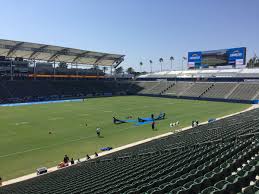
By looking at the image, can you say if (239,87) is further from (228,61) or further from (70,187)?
(70,187)

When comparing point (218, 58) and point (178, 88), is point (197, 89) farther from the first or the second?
point (218, 58)

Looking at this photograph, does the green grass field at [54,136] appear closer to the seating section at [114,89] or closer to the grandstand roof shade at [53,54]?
the grandstand roof shade at [53,54]

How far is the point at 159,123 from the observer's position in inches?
1682

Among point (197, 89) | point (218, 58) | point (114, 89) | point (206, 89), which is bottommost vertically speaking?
point (114, 89)

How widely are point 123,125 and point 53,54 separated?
53.8 metres

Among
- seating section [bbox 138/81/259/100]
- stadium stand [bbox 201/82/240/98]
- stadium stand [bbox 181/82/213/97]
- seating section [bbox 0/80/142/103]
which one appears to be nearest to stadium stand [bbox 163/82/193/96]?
seating section [bbox 138/81/259/100]

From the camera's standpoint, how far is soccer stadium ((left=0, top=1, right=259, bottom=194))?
1063 cm

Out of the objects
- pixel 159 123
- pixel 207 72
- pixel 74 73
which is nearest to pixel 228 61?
pixel 207 72

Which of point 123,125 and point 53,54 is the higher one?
point 53,54

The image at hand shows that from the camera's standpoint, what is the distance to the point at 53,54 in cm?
8644

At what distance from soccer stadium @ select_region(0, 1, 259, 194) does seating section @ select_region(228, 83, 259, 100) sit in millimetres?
297

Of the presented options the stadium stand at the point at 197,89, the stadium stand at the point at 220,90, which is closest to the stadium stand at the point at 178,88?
the stadium stand at the point at 197,89

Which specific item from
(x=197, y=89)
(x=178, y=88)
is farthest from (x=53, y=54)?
(x=197, y=89)

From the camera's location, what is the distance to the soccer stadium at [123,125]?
10633mm
